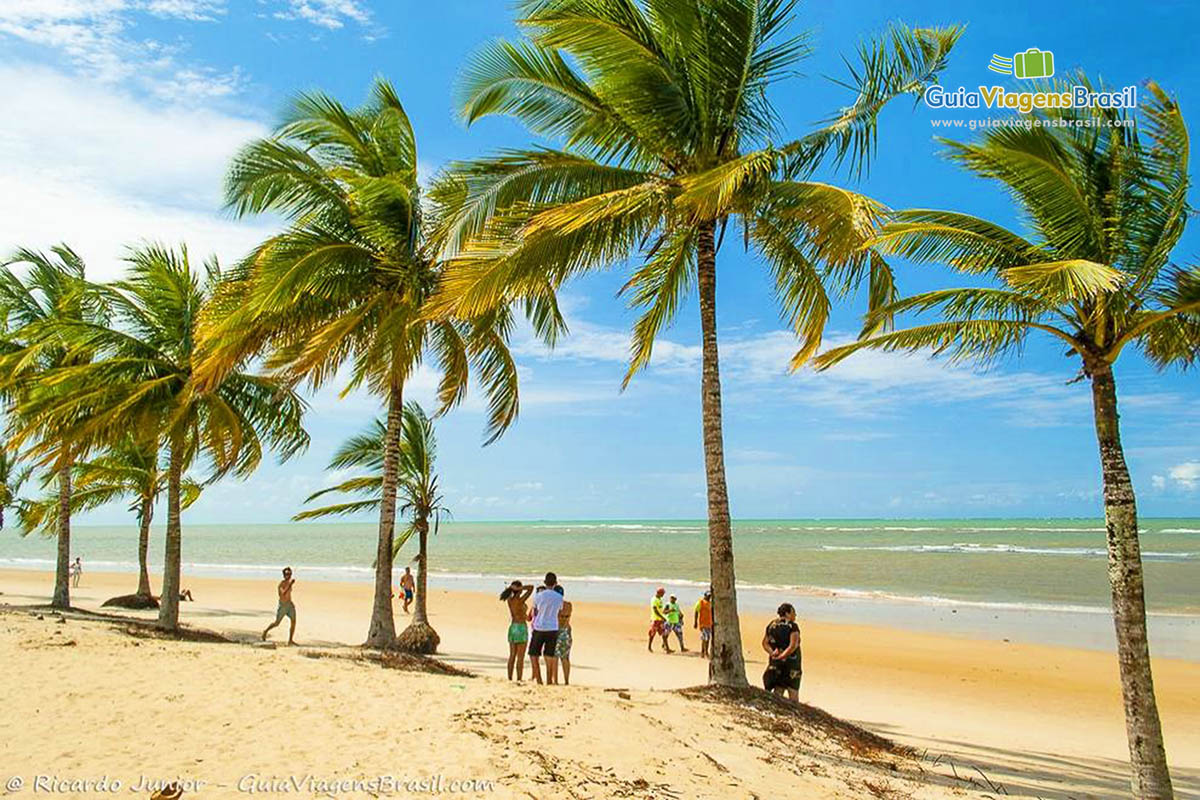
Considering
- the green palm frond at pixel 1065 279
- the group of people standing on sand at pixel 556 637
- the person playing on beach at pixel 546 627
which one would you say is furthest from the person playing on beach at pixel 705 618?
the green palm frond at pixel 1065 279

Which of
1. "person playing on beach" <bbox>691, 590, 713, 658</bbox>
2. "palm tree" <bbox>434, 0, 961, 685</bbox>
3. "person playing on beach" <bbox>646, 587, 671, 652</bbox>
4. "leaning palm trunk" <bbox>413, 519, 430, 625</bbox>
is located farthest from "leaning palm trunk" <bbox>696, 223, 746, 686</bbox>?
"person playing on beach" <bbox>646, 587, 671, 652</bbox>

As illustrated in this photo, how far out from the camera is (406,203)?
12.6 m

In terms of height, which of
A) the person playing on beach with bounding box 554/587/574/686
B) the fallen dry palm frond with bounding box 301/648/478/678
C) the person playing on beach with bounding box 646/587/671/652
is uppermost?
the person playing on beach with bounding box 554/587/574/686

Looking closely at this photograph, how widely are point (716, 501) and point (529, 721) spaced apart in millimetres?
3622

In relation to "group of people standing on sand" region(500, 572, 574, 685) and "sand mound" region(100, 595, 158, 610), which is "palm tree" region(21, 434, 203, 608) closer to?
"sand mound" region(100, 595, 158, 610)

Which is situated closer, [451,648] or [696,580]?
[451,648]

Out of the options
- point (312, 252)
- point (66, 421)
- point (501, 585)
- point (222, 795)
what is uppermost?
point (312, 252)

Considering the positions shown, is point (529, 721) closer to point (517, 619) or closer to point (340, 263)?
point (517, 619)

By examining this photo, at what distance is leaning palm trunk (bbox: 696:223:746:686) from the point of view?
9.56 metres

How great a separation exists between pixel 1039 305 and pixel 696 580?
32201mm

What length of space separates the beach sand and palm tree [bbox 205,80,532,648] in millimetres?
4156

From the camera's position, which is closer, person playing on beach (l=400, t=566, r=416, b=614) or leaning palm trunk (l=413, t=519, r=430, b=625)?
leaning palm trunk (l=413, t=519, r=430, b=625)

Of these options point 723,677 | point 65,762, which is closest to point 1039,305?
point 723,677

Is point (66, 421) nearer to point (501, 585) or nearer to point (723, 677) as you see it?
point (723, 677)
